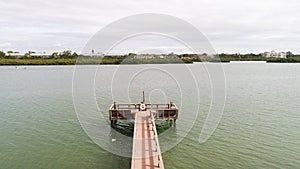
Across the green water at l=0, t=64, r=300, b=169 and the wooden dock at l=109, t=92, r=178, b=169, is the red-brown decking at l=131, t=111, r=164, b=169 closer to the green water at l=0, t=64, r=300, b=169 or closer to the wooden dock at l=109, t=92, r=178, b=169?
the wooden dock at l=109, t=92, r=178, b=169

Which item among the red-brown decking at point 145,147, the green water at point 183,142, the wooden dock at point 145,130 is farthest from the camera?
the green water at point 183,142

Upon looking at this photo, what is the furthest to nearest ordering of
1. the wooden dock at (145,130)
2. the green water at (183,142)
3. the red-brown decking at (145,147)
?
the green water at (183,142) → the wooden dock at (145,130) → the red-brown decking at (145,147)

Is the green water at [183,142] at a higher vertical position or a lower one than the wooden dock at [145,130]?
lower

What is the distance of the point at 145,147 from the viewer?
459 inches

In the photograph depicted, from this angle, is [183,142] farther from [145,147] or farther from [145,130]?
[145,147]

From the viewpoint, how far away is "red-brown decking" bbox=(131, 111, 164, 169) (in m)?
9.91

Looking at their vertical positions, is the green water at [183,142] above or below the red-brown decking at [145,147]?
below

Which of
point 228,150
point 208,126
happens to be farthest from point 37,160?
point 208,126

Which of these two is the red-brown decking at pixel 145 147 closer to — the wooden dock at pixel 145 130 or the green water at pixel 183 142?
the wooden dock at pixel 145 130

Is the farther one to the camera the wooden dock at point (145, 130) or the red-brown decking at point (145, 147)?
the wooden dock at point (145, 130)

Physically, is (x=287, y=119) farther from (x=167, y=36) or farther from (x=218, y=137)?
(x=167, y=36)

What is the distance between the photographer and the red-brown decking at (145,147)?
9914 millimetres

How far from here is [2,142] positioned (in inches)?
586

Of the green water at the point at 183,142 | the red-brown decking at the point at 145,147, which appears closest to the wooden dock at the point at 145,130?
the red-brown decking at the point at 145,147
